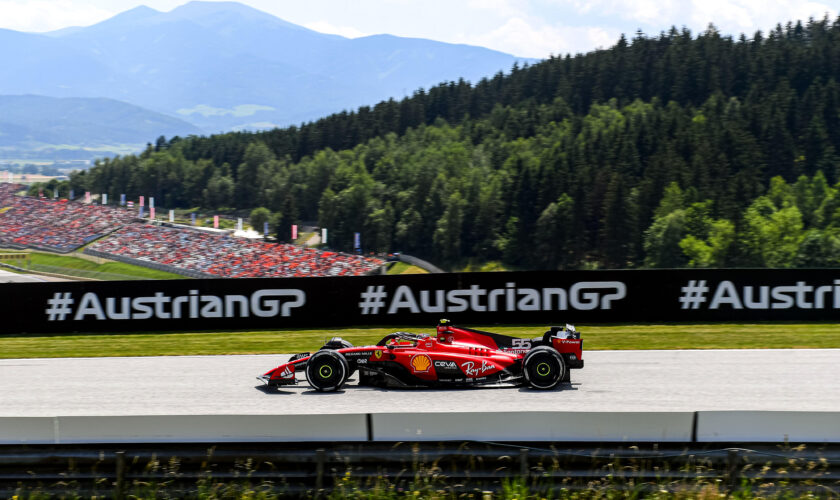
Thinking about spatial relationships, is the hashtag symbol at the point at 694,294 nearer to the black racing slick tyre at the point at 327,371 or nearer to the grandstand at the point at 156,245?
the black racing slick tyre at the point at 327,371

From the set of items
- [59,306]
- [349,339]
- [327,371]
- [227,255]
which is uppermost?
[227,255]

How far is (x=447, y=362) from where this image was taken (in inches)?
446

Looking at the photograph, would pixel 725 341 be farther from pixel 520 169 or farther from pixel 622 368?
pixel 520 169

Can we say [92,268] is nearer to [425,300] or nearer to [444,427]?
[425,300]

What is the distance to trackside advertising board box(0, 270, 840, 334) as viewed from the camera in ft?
58.7

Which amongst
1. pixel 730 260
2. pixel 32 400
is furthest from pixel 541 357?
pixel 730 260

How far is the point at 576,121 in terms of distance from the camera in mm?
115000

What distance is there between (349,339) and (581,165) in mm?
72627

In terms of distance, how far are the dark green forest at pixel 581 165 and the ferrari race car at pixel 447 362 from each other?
62.7m

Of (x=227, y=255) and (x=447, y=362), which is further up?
(x=227, y=255)

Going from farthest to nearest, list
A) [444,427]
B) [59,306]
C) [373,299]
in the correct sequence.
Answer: [59,306] < [373,299] < [444,427]

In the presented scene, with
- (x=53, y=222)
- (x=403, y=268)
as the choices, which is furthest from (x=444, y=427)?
(x=53, y=222)

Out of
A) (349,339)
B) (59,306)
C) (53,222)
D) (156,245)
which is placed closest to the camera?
(349,339)

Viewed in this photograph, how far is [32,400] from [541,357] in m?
7.52
